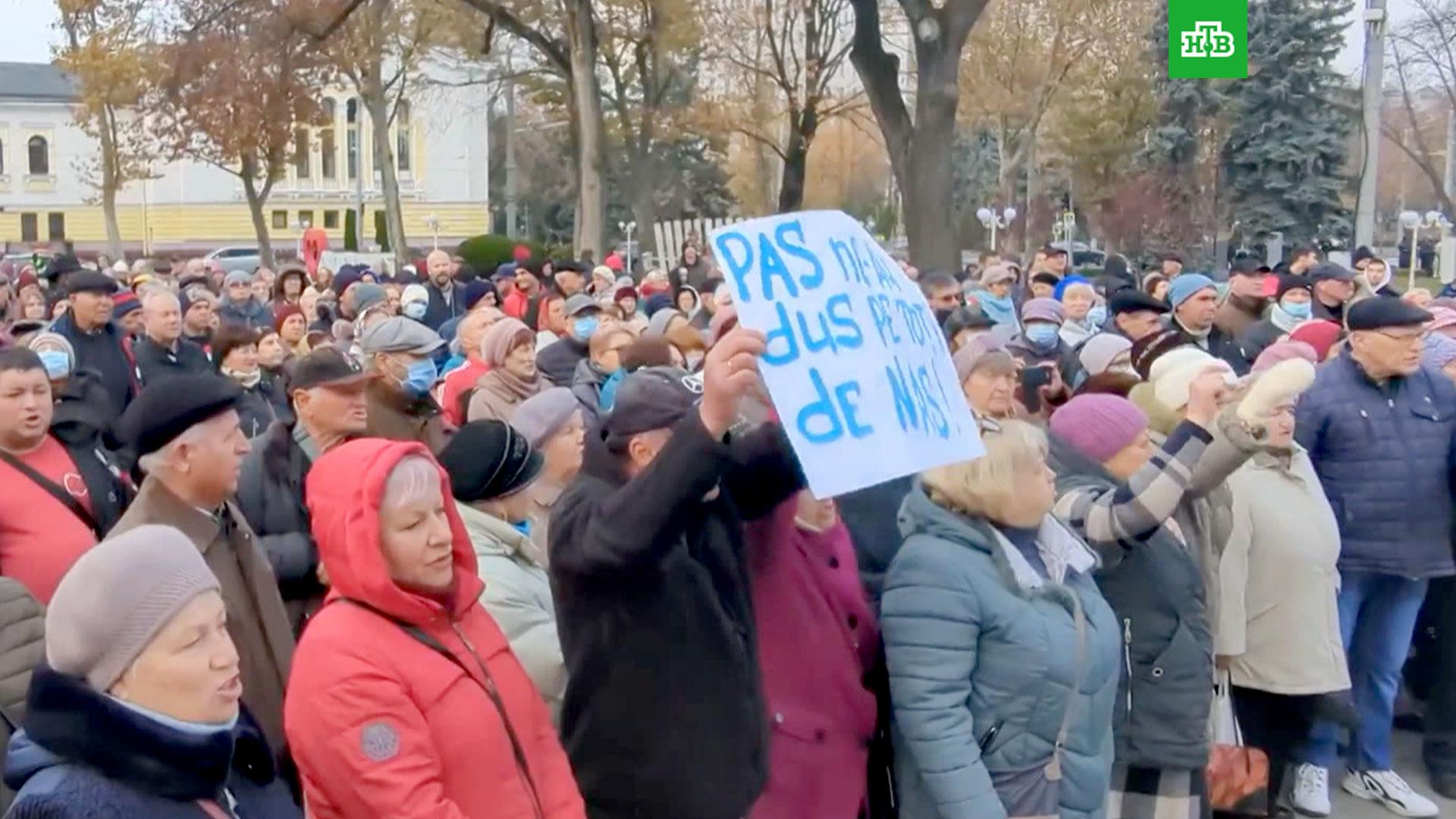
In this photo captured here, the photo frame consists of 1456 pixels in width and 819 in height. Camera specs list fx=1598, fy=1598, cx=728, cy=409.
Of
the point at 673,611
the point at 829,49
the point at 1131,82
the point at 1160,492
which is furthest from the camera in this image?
the point at 1131,82

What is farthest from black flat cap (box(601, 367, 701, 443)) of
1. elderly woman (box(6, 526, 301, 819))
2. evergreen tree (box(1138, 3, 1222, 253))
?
evergreen tree (box(1138, 3, 1222, 253))

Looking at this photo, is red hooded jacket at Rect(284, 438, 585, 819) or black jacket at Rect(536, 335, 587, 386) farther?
black jacket at Rect(536, 335, 587, 386)

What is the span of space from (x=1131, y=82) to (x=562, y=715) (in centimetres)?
4523

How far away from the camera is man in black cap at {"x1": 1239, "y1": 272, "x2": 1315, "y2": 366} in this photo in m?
9.82

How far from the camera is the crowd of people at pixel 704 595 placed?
3.08m

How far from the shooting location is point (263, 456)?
5.14m

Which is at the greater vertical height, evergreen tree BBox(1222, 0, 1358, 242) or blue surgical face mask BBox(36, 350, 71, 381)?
evergreen tree BBox(1222, 0, 1358, 242)

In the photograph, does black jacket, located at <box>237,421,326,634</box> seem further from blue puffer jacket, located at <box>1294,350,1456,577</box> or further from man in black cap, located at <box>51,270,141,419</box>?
man in black cap, located at <box>51,270,141,419</box>

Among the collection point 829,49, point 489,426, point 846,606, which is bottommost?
point 846,606

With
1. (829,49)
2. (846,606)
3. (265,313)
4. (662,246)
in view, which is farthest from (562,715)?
(829,49)

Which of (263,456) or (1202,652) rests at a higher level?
(263,456)

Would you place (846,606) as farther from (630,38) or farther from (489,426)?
(630,38)

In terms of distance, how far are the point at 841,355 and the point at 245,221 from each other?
2892 inches

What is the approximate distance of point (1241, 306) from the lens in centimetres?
1077
